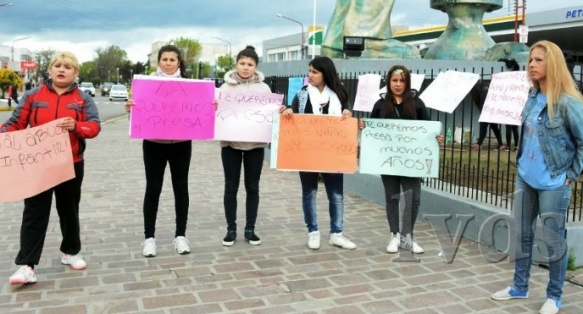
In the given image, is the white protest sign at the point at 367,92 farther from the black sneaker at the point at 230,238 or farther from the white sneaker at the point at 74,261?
the white sneaker at the point at 74,261

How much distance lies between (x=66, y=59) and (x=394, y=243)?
323 cm

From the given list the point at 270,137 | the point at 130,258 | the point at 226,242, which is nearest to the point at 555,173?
the point at 270,137

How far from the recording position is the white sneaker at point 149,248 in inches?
206

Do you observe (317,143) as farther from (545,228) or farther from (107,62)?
(107,62)

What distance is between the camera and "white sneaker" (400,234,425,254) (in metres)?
5.47

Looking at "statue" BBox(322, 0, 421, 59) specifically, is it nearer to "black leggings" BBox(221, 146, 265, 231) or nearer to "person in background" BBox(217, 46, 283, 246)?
"person in background" BBox(217, 46, 283, 246)

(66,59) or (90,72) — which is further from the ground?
(90,72)

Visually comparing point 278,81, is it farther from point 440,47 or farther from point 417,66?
point 440,47

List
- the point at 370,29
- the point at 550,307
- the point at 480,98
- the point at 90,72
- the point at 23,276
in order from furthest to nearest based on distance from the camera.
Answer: the point at 90,72 < the point at 370,29 < the point at 480,98 < the point at 23,276 < the point at 550,307

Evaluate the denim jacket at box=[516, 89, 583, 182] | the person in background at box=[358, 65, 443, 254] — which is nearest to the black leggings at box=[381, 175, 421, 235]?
the person in background at box=[358, 65, 443, 254]

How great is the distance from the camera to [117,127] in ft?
69.2

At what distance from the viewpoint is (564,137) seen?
3850 mm

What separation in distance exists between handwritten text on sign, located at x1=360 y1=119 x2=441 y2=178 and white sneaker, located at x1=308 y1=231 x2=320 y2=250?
2.54ft

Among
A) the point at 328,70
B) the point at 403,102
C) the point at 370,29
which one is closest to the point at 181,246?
the point at 328,70
